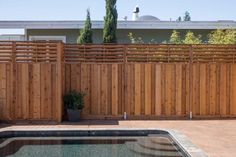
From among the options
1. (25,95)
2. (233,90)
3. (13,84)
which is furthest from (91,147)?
(233,90)

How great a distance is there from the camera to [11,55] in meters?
11.4

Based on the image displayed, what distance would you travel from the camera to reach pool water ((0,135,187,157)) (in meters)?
7.86

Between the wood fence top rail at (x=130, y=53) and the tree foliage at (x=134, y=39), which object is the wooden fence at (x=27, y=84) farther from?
the tree foliage at (x=134, y=39)

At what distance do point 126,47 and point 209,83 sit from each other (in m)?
2.70

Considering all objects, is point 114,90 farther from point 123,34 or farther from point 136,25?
point 123,34

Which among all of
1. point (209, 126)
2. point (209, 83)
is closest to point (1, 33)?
point (209, 83)

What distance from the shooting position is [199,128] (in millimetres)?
10141

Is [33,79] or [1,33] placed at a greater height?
[1,33]

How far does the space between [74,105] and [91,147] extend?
3.00m

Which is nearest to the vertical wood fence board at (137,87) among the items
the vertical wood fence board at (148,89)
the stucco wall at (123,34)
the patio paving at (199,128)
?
the vertical wood fence board at (148,89)

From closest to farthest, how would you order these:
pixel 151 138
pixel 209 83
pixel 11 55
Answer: pixel 151 138 → pixel 11 55 → pixel 209 83

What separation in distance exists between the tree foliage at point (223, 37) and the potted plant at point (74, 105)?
18.1ft

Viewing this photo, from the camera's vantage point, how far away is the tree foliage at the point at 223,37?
44.9ft

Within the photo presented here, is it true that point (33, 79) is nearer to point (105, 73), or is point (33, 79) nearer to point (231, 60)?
point (105, 73)
